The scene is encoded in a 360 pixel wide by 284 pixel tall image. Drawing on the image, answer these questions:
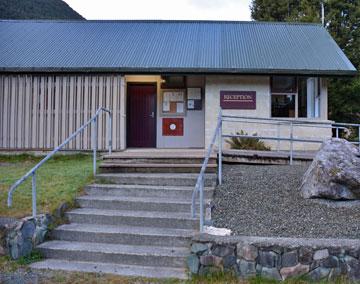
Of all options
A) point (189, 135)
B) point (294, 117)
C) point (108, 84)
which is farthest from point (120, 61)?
point (294, 117)

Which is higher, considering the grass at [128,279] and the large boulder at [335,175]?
the large boulder at [335,175]

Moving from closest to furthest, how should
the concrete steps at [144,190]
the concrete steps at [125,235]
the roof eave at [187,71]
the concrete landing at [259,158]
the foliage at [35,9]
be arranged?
the concrete steps at [125,235]
the concrete steps at [144,190]
the concrete landing at [259,158]
the roof eave at [187,71]
the foliage at [35,9]

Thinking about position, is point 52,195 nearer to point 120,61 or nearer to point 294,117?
point 120,61

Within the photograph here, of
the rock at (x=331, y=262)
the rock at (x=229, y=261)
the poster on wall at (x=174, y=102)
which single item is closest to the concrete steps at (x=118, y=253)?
the rock at (x=229, y=261)

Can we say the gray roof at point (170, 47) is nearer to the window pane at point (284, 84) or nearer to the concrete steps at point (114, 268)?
the window pane at point (284, 84)

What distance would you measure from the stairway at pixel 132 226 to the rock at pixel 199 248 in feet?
1.04

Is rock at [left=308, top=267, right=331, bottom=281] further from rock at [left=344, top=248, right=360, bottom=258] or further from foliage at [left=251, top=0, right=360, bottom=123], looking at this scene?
foliage at [left=251, top=0, right=360, bottom=123]

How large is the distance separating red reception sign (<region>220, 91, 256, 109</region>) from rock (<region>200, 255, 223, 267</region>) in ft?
26.7

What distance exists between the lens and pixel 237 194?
695cm

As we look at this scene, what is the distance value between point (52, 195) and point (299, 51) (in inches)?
396

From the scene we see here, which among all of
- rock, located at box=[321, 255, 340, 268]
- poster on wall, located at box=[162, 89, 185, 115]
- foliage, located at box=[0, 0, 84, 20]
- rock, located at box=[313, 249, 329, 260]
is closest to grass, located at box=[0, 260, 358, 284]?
rock, located at box=[321, 255, 340, 268]

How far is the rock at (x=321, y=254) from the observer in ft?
15.7

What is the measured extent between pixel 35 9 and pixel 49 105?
2267 centimetres

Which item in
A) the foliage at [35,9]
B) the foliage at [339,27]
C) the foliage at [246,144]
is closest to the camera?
the foliage at [246,144]
